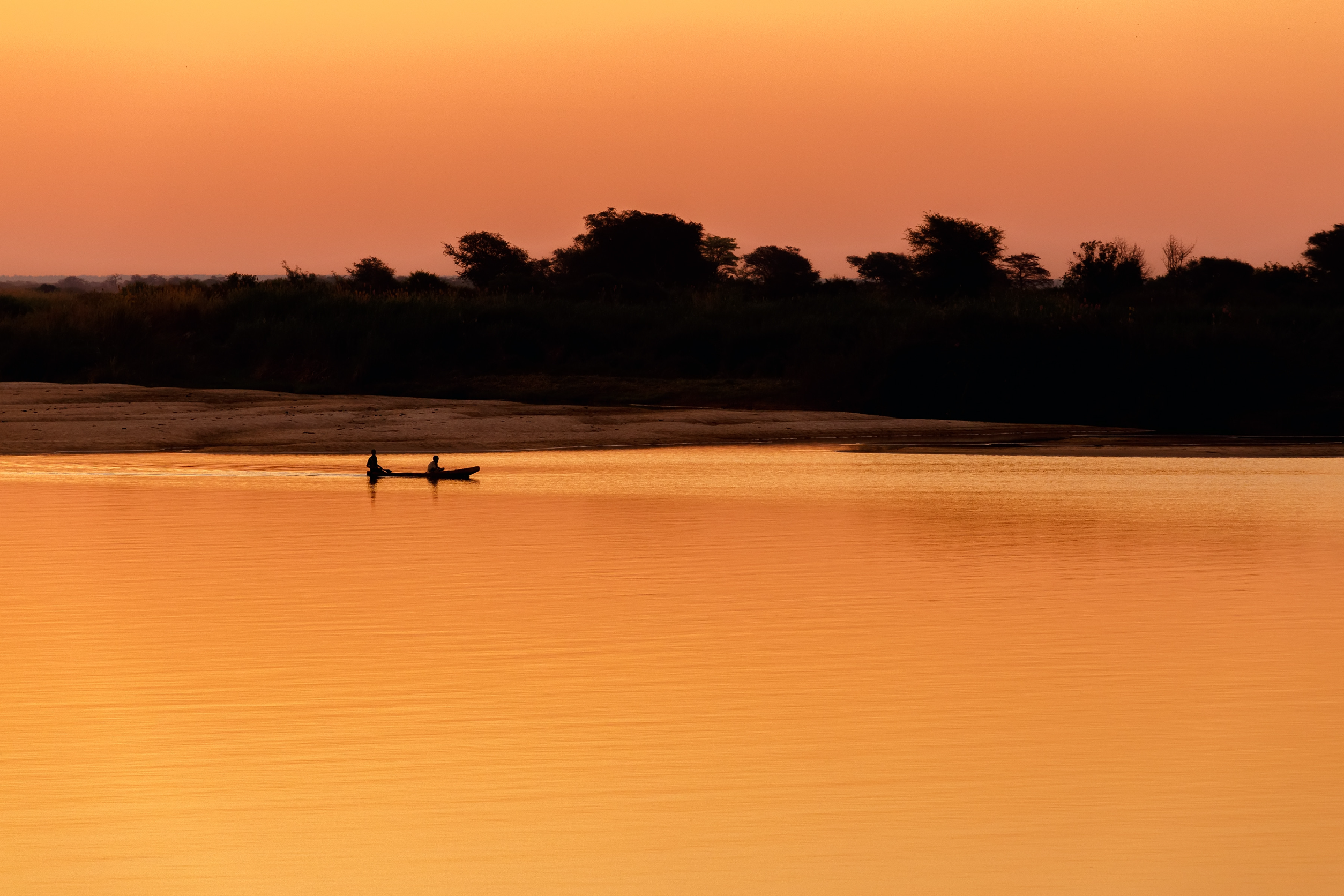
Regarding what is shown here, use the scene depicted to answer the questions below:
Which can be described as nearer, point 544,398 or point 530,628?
point 530,628

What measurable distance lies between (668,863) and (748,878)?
320mm

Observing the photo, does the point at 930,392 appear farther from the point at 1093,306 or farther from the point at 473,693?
the point at 473,693

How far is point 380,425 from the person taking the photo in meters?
33.2

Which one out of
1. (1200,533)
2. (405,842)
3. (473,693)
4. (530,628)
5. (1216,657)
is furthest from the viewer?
(1200,533)

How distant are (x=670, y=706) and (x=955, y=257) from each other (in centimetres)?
5264

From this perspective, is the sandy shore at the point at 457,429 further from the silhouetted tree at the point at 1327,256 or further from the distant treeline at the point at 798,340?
the silhouetted tree at the point at 1327,256

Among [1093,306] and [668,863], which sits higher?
[1093,306]

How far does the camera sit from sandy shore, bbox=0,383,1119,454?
1218 inches

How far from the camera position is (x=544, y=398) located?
41.7 meters

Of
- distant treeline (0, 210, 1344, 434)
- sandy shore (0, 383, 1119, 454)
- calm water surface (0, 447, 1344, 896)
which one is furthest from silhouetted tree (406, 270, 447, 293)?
calm water surface (0, 447, 1344, 896)

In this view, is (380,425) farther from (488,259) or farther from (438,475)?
(488,259)

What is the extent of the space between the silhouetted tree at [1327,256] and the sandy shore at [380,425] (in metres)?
26.0

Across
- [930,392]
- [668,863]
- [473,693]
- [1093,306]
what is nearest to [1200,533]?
[473,693]

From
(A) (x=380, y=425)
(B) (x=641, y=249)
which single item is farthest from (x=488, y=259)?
(A) (x=380, y=425)
